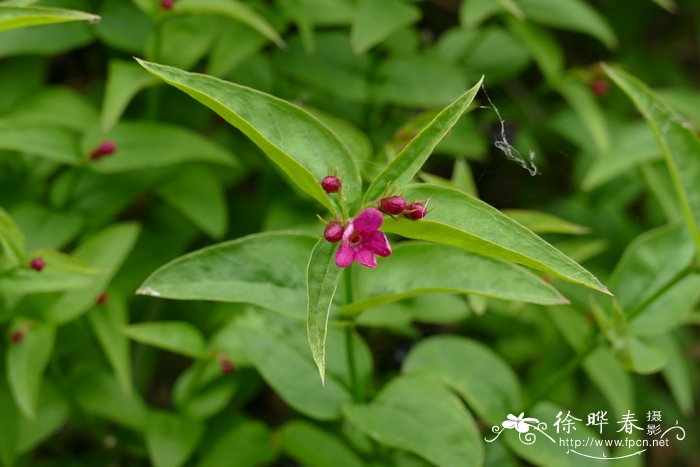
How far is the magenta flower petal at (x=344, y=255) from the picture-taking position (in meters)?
0.99

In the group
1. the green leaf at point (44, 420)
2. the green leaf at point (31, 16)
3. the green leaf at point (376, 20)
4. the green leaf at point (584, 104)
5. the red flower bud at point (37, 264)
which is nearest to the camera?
the green leaf at point (31, 16)

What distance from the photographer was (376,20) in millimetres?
1855

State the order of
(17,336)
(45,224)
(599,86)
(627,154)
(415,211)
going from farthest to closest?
1. (599,86)
2. (627,154)
3. (45,224)
4. (17,336)
5. (415,211)

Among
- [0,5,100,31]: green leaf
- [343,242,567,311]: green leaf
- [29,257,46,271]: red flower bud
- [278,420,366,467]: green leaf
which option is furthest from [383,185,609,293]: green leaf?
[278,420,366,467]: green leaf

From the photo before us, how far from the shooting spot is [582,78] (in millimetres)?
2137

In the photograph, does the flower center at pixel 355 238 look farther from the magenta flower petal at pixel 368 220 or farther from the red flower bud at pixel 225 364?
the red flower bud at pixel 225 364

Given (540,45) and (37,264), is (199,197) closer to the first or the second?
(37,264)

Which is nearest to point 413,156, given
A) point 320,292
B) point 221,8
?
point 320,292

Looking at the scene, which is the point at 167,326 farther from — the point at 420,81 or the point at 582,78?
the point at 582,78

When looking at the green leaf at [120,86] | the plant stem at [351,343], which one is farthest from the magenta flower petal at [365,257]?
the green leaf at [120,86]

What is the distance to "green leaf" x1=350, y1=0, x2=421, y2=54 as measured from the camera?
1.80 metres

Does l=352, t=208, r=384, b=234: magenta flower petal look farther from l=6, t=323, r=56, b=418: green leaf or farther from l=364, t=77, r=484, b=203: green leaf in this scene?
l=6, t=323, r=56, b=418: green leaf

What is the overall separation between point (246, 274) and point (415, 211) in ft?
1.15

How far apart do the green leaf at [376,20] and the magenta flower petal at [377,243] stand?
0.85 meters
